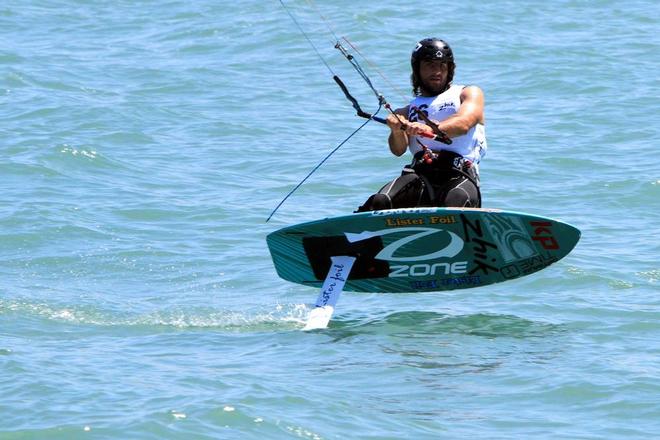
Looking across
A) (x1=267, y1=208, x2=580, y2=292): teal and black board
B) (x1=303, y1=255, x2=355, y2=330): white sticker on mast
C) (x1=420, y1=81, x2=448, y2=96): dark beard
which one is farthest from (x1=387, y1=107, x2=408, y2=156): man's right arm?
(x1=303, y1=255, x2=355, y2=330): white sticker on mast

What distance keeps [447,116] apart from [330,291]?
4.94 ft

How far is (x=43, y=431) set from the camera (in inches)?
290

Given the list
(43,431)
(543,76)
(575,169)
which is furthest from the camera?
(543,76)

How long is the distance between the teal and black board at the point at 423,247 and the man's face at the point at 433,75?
3.32 feet

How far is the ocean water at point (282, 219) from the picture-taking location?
316 inches

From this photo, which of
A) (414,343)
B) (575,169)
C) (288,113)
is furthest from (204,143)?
(414,343)

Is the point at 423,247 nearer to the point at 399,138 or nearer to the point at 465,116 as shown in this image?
the point at 399,138

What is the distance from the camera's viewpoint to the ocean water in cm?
803

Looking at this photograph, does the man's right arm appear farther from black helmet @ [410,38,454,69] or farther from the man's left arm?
black helmet @ [410,38,454,69]

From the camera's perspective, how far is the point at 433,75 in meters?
10.2

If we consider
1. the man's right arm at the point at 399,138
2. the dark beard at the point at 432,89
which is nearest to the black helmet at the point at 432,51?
the dark beard at the point at 432,89

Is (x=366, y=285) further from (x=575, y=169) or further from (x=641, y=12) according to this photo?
(x=641, y=12)

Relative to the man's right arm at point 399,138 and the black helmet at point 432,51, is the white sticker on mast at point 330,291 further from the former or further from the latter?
the black helmet at point 432,51

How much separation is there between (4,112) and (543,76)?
7591 millimetres
